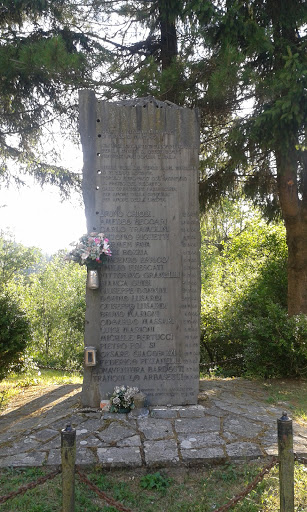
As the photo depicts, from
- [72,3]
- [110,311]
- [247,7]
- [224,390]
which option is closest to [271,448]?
[224,390]

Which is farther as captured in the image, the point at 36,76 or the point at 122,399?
the point at 36,76

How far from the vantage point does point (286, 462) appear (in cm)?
258

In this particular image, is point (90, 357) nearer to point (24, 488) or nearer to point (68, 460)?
point (68, 460)

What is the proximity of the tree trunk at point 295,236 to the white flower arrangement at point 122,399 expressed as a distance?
425cm

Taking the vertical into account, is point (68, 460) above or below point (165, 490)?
above

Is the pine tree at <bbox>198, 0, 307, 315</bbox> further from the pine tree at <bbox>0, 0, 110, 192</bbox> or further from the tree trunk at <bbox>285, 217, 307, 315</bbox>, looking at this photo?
the pine tree at <bbox>0, 0, 110, 192</bbox>

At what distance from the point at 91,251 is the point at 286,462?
3.26 m

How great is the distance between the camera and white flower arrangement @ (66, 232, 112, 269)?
16.7ft

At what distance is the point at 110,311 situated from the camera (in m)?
5.32

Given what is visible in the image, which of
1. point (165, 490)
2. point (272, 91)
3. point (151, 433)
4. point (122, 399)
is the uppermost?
point (272, 91)

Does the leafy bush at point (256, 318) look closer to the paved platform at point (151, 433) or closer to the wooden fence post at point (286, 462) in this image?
the paved platform at point (151, 433)

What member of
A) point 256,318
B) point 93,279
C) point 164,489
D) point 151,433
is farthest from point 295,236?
point 164,489

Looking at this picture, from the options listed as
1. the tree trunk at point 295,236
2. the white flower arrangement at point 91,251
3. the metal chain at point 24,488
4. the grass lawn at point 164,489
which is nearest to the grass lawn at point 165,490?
the grass lawn at point 164,489

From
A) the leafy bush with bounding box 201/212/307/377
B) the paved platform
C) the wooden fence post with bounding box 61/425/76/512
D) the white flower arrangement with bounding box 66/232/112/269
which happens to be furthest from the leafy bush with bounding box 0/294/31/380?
the wooden fence post with bounding box 61/425/76/512
